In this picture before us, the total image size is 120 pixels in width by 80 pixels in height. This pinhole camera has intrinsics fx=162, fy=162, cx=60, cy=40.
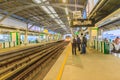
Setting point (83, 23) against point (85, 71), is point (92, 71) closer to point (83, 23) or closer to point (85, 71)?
point (85, 71)

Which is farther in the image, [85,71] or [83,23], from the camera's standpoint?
[83,23]

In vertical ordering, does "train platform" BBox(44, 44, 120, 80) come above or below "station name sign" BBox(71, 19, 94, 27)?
below

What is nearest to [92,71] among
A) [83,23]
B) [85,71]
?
[85,71]

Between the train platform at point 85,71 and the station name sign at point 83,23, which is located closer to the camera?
the train platform at point 85,71

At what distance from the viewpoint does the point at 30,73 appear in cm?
982

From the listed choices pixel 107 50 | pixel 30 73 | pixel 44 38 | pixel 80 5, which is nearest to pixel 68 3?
pixel 80 5

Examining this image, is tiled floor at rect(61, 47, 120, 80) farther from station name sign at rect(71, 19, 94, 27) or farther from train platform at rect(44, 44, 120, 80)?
station name sign at rect(71, 19, 94, 27)

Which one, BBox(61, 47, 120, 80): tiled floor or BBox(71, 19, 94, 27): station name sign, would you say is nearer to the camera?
BBox(61, 47, 120, 80): tiled floor

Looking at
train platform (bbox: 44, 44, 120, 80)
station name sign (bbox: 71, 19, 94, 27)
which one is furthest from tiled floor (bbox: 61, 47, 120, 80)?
station name sign (bbox: 71, 19, 94, 27)

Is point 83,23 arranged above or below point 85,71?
above

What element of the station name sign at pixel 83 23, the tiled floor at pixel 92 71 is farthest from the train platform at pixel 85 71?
the station name sign at pixel 83 23

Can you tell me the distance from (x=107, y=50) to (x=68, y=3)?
10.6 m

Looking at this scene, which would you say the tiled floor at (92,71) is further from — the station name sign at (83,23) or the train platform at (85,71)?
the station name sign at (83,23)

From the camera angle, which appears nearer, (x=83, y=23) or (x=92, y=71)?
(x=92, y=71)
